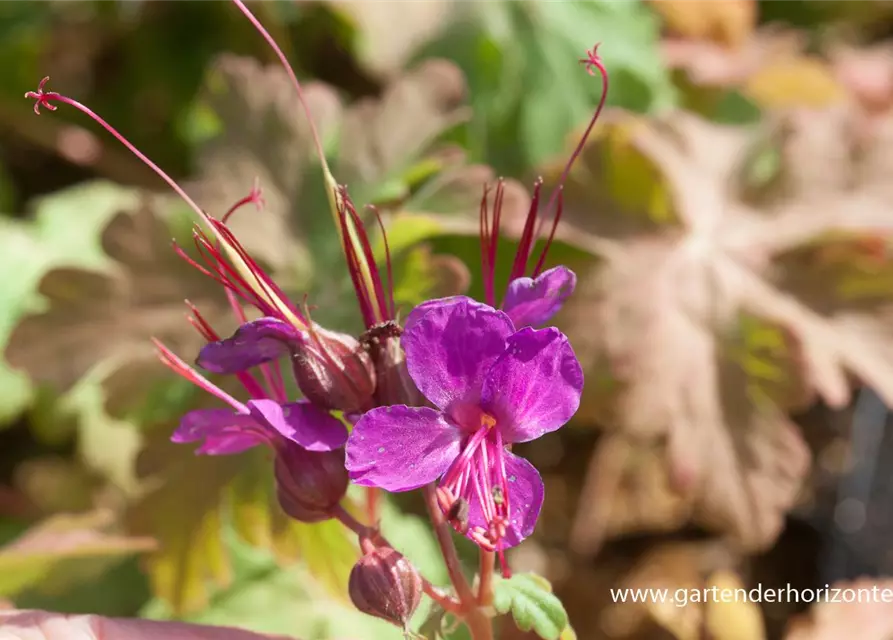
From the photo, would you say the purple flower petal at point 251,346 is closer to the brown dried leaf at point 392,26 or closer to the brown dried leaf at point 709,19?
the brown dried leaf at point 392,26

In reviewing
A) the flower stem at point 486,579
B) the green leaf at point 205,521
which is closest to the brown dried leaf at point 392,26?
the green leaf at point 205,521

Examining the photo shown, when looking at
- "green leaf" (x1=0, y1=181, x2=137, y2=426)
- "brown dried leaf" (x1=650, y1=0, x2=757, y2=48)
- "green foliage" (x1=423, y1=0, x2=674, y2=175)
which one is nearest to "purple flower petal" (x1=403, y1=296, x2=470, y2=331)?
"green foliage" (x1=423, y1=0, x2=674, y2=175)

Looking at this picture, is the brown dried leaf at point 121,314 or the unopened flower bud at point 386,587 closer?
the unopened flower bud at point 386,587

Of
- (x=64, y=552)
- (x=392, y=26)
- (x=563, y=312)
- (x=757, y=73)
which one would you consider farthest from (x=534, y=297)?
(x=757, y=73)

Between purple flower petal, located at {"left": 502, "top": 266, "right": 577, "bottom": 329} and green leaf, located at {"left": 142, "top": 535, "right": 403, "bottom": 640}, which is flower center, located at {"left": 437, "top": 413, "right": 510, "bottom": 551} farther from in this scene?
green leaf, located at {"left": 142, "top": 535, "right": 403, "bottom": 640}

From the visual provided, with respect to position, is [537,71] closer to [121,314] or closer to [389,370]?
[121,314]

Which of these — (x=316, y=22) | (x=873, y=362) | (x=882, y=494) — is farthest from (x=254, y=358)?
(x=882, y=494)
